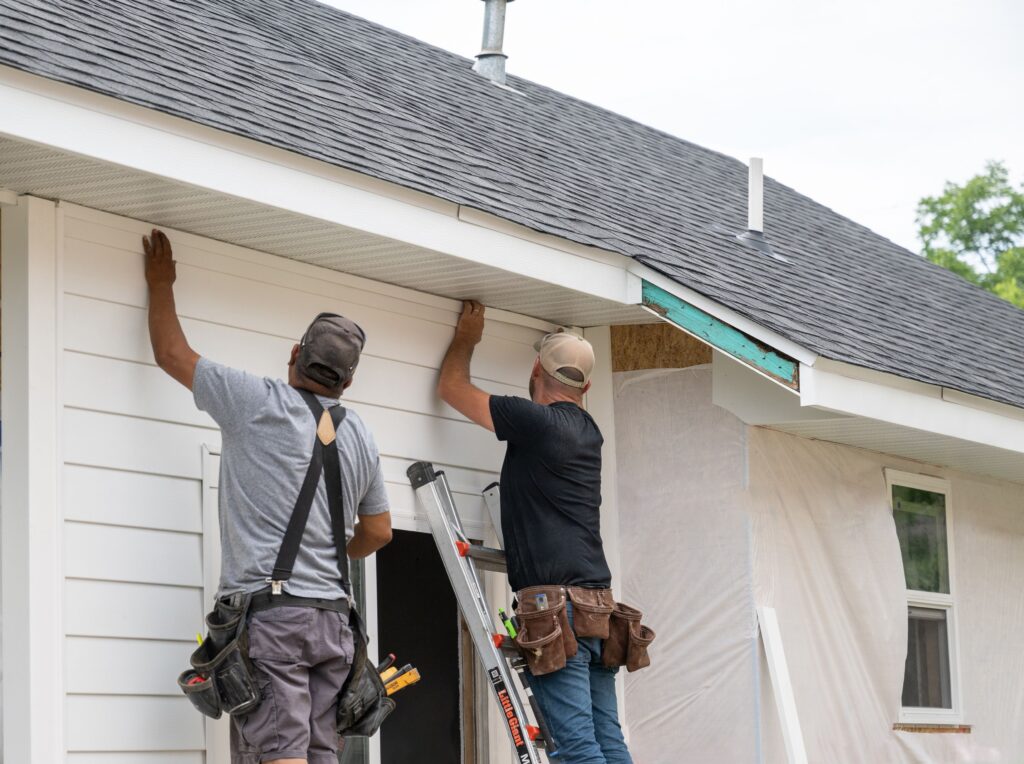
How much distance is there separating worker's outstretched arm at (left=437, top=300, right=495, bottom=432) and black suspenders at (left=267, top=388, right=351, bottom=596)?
3.82ft

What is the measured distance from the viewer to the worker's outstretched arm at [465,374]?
6.48 m

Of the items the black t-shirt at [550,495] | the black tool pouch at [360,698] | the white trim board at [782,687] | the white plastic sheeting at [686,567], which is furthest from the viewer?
the white plastic sheeting at [686,567]

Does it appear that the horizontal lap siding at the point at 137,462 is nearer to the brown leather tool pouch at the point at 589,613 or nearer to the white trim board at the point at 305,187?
the white trim board at the point at 305,187

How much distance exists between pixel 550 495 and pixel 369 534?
84 centimetres

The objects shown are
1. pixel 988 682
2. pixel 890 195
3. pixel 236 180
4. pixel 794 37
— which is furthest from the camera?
pixel 890 195

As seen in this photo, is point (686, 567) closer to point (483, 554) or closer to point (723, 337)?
point (723, 337)

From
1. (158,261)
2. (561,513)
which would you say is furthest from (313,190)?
(561,513)

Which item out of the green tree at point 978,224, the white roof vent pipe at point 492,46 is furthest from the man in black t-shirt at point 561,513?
the green tree at point 978,224

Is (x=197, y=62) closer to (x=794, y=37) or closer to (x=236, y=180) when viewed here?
(x=236, y=180)

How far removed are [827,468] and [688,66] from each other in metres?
37.8

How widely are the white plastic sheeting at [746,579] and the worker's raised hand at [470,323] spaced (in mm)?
1158

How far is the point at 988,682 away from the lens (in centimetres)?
920

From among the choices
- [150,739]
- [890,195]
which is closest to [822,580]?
Result: [150,739]

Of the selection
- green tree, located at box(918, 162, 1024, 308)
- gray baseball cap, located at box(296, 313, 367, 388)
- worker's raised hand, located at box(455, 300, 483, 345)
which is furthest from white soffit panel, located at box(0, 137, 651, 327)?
green tree, located at box(918, 162, 1024, 308)
